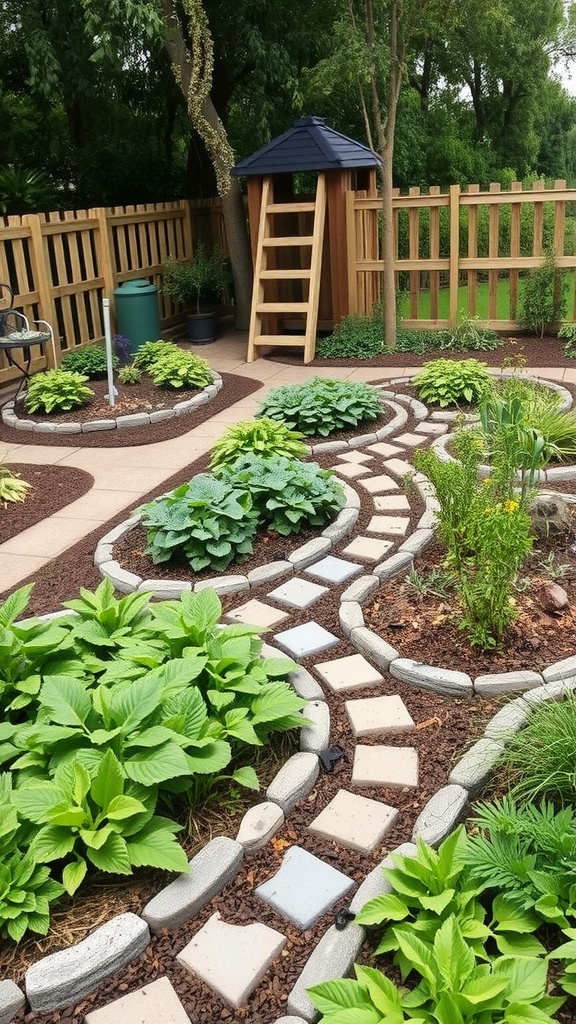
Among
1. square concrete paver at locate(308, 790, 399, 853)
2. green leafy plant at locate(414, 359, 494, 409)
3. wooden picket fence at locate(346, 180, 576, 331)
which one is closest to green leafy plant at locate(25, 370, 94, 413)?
green leafy plant at locate(414, 359, 494, 409)

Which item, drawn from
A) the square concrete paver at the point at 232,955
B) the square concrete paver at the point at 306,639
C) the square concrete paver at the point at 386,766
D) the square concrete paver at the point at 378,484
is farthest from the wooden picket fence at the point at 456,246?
the square concrete paver at the point at 232,955

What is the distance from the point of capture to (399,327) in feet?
28.9

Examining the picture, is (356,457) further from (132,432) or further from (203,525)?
(132,432)

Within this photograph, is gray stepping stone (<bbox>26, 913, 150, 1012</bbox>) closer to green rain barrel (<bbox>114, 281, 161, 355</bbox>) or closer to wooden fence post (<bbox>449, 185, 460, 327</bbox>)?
green rain barrel (<bbox>114, 281, 161, 355</bbox>)

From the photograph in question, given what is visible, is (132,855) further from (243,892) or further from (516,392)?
(516,392)

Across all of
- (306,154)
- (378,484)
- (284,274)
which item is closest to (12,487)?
(378,484)

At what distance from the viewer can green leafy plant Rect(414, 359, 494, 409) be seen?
6.19m

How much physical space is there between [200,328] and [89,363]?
2502 mm

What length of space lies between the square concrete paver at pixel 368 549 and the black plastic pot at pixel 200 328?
6.29 m

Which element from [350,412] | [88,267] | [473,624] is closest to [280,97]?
[88,267]

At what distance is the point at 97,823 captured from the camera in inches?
82.1

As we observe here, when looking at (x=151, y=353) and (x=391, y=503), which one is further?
(x=151, y=353)

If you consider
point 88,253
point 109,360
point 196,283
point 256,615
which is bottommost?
point 256,615

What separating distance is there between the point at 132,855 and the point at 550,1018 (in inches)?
39.5
